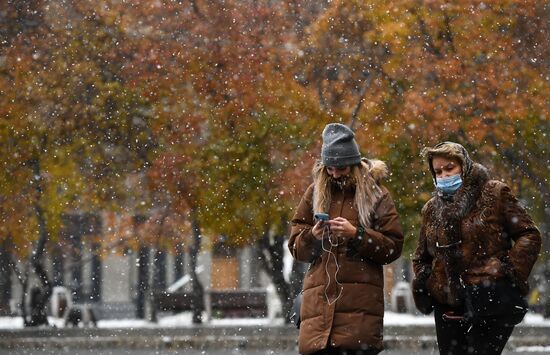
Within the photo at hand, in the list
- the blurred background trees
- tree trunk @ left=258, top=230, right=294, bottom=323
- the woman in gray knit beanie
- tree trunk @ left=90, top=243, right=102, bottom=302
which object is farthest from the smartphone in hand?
tree trunk @ left=90, top=243, right=102, bottom=302

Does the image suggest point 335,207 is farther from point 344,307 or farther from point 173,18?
point 173,18

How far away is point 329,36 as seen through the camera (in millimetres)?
22359

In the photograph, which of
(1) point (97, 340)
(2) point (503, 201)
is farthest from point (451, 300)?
(1) point (97, 340)

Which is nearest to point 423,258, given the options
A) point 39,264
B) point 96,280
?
point 39,264

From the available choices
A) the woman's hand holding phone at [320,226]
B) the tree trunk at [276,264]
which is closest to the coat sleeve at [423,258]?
the woman's hand holding phone at [320,226]

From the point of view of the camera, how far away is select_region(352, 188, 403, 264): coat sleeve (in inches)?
235

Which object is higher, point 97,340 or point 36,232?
point 36,232

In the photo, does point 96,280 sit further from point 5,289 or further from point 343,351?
point 343,351

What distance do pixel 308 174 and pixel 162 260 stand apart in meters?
24.4

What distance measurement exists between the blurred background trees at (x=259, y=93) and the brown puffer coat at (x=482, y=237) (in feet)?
46.6

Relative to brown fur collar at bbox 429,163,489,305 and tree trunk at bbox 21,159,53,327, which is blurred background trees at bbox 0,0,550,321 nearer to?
tree trunk at bbox 21,159,53,327

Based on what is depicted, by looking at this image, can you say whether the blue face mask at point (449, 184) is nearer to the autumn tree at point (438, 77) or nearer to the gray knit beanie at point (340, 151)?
the gray knit beanie at point (340, 151)

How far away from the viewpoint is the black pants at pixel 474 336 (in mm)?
6143

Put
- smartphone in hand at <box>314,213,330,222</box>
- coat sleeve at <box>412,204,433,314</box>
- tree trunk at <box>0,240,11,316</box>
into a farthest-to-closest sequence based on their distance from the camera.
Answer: tree trunk at <box>0,240,11,316</box> < coat sleeve at <box>412,204,433,314</box> < smartphone in hand at <box>314,213,330,222</box>
